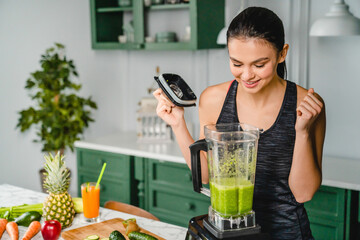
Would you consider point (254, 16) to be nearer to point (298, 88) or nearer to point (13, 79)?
point (298, 88)

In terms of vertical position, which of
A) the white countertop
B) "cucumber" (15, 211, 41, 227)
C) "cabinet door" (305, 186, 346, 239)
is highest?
"cucumber" (15, 211, 41, 227)

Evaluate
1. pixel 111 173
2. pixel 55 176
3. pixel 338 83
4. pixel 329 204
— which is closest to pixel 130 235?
pixel 55 176

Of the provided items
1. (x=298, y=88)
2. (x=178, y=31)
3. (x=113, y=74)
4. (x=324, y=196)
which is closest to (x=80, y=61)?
(x=113, y=74)

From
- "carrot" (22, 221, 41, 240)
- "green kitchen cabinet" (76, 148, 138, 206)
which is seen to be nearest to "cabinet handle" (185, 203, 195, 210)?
"green kitchen cabinet" (76, 148, 138, 206)

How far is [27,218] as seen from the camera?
181 cm

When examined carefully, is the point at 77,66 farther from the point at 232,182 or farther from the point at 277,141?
the point at 232,182

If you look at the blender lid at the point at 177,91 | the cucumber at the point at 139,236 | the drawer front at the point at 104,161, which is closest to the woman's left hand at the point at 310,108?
the blender lid at the point at 177,91

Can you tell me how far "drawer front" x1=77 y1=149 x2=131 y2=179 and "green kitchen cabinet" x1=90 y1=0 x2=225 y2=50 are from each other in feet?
2.86

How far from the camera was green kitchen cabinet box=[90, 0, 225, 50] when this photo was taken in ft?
10.4

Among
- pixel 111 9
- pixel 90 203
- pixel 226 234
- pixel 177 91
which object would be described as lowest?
pixel 90 203

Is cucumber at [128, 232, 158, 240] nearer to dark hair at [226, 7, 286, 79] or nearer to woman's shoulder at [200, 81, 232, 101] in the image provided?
woman's shoulder at [200, 81, 232, 101]

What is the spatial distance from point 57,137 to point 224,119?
2523 mm

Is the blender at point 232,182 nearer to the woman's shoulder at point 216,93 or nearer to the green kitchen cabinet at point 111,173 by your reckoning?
the woman's shoulder at point 216,93

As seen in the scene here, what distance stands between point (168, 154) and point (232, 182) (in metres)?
1.79
